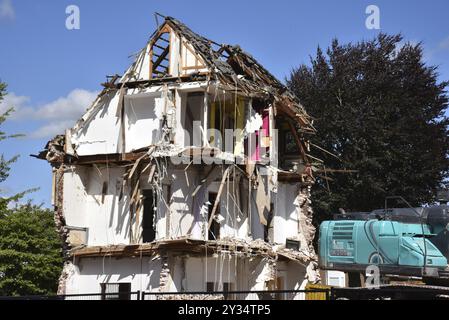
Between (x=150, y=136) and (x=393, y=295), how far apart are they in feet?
51.5

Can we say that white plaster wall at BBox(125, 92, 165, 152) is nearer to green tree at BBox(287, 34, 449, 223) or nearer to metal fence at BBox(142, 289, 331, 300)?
metal fence at BBox(142, 289, 331, 300)

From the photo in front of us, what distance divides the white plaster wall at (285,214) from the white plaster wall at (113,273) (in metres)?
7.53

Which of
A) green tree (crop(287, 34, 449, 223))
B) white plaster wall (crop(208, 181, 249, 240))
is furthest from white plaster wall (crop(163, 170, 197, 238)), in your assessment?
green tree (crop(287, 34, 449, 223))

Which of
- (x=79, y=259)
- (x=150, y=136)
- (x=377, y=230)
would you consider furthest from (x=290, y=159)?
(x=377, y=230)

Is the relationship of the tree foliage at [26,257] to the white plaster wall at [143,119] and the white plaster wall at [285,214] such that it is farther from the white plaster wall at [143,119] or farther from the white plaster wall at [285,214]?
the white plaster wall at [285,214]

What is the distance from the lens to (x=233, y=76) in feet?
103

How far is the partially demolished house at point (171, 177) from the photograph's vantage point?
3020 centimetres

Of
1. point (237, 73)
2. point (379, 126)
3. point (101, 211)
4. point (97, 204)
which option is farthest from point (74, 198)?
point (379, 126)

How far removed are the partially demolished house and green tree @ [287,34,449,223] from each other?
10.6 metres

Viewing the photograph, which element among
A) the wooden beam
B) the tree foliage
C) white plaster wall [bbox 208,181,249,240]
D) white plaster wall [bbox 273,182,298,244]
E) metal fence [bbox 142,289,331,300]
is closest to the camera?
metal fence [bbox 142,289,331,300]

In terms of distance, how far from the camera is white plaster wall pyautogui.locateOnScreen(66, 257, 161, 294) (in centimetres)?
2980

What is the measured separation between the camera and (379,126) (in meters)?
42.6

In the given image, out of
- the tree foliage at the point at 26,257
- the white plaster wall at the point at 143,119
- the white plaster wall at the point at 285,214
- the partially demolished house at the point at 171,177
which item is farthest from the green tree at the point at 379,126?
the tree foliage at the point at 26,257
